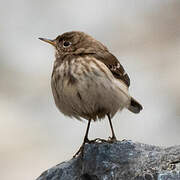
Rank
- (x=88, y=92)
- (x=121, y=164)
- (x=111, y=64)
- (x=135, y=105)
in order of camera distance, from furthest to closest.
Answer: (x=135, y=105), (x=111, y=64), (x=88, y=92), (x=121, y=164)

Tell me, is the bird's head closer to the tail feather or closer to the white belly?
the white belly

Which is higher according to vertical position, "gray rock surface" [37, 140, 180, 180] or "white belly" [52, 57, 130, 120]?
"white belly" [52, 57, 130, 120]

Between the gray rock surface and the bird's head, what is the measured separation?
5.16 feet

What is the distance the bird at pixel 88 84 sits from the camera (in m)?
10.0

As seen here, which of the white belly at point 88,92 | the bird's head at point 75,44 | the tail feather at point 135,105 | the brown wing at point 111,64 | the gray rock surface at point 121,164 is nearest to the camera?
the gray rock surface at point 121,164

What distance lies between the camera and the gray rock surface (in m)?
8.84

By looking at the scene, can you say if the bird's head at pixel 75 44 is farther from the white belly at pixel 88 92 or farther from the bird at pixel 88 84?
the white belly at pixel 88 92

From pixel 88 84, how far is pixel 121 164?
48.4 inches

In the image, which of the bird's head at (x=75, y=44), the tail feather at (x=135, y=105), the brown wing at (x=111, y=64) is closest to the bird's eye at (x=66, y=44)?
the bird's head at (x=75, y=44)

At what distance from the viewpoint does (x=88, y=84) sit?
394 inches

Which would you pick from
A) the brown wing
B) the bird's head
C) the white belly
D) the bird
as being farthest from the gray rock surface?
the bird's head

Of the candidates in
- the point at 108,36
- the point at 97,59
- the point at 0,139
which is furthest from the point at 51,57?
the point at 97,59

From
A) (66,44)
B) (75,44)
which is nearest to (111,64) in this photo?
(75,44)

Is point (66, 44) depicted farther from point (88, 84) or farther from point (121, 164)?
point (121, 164)
